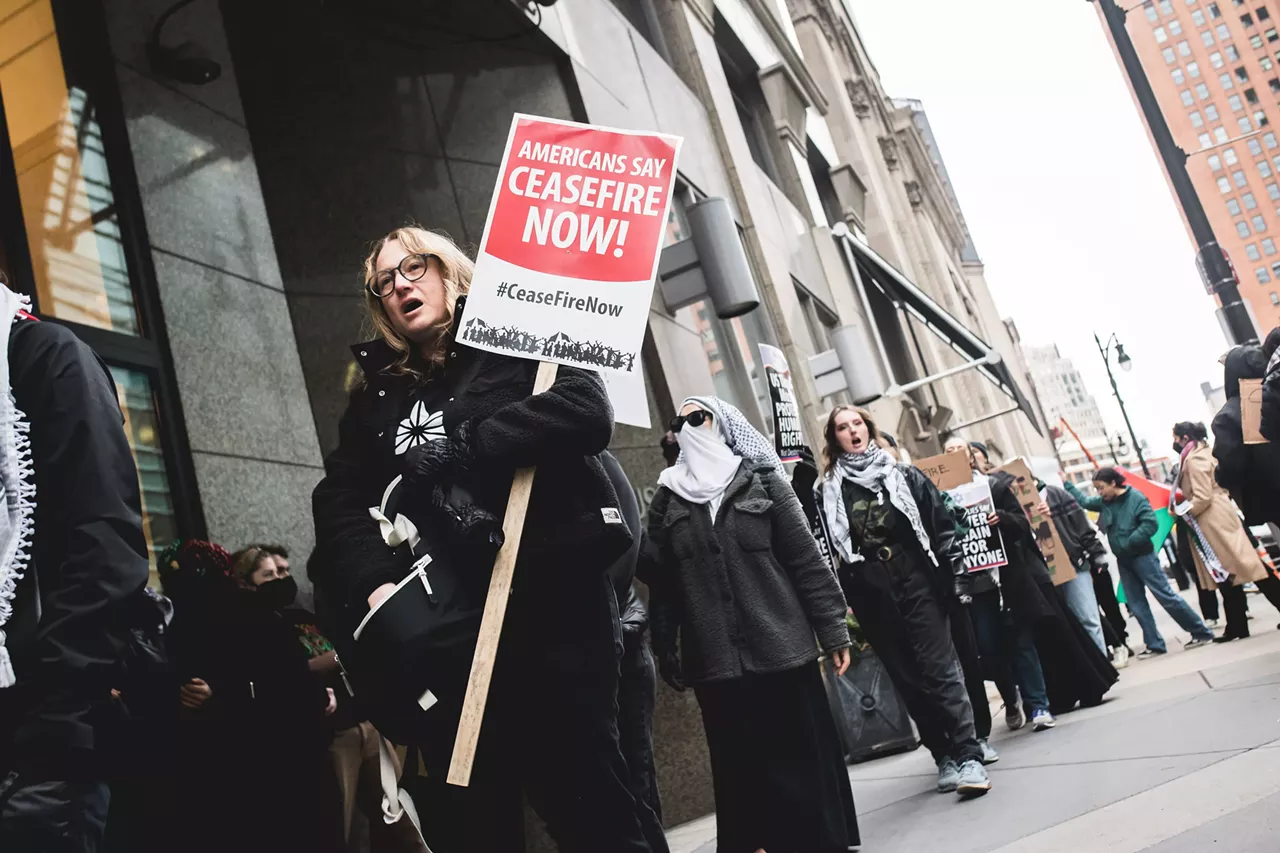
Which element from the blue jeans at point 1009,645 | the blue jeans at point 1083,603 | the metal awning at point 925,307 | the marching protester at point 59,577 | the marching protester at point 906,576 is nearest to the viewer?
the marching protester at point 59,577

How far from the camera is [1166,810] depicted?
3.79 meters

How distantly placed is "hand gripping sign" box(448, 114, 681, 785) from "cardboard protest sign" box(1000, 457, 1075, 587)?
21.4 ft

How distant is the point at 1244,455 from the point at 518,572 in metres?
4.70

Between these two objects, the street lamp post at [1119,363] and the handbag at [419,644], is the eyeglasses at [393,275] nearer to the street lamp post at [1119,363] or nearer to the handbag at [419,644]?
the handbag at [419,644]

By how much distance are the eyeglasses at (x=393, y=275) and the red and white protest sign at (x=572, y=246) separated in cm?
15

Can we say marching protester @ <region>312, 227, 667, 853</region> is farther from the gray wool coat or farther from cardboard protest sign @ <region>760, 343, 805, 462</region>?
cardboard protest sign @ <region>760, 343, 805, 462</region>

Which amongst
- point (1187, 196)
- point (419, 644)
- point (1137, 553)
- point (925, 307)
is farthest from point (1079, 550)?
point (925, 307)

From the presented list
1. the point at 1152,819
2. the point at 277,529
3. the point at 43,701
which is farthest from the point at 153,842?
the point at 1152,819

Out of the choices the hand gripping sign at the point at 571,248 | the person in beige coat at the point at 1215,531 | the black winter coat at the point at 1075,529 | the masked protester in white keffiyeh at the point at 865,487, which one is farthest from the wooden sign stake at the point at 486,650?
the black winter coat at the point at 1075,529

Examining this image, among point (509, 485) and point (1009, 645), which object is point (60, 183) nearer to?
point (509, 485)

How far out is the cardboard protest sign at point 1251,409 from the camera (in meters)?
5.58

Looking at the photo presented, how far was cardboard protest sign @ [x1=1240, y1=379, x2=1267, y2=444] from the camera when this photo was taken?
558 centimetres

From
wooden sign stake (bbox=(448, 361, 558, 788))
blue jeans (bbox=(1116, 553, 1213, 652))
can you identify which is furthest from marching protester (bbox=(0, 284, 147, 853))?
blue jeans (bbox=(1116, 553, 1213, 652))

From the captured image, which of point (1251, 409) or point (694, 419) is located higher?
point (694, 419)
